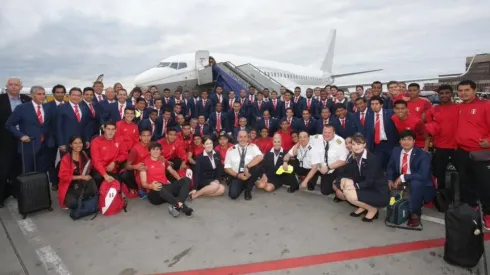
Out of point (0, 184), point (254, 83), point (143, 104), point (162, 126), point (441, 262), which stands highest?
point (254, 83)

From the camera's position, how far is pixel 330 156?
18.4 ft

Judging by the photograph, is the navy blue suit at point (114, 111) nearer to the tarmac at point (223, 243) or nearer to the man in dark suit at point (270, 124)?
the tarmac at point (223, 243)

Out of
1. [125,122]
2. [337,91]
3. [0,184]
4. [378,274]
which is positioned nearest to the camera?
[378,274]

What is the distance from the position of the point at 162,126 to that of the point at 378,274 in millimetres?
5645

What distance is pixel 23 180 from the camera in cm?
444

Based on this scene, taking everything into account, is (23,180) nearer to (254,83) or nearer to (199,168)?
(199,168)

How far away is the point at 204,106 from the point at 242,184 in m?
5.25

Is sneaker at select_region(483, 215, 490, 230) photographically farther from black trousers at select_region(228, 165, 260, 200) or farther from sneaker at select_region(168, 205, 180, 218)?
sneaker at select_region(168, 205, 180, 218)

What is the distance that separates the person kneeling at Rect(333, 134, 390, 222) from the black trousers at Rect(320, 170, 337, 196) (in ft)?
2.62

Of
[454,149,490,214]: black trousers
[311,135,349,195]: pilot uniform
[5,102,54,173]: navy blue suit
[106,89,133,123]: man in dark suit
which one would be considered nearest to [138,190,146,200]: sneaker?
[5,102,54,173]: navy blue suit

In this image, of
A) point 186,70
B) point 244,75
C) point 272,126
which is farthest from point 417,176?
point 186,70

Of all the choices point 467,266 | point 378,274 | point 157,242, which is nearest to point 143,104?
point 157,242

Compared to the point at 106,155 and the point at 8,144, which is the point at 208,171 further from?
the point at 8,144

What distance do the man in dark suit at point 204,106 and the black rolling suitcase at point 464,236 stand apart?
26.4 ft
